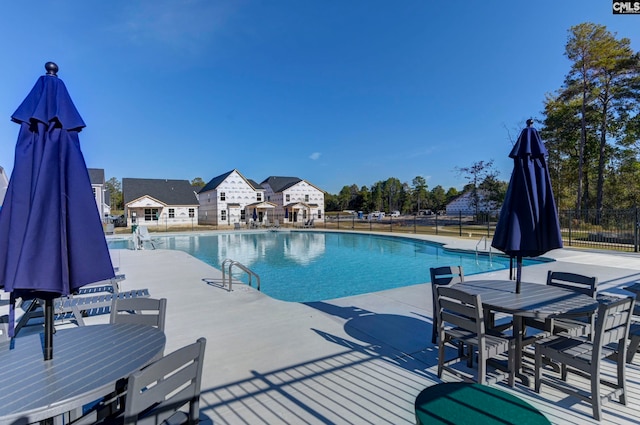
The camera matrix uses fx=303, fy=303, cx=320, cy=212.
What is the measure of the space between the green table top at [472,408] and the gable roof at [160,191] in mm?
35199

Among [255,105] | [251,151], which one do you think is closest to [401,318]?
[255,105]

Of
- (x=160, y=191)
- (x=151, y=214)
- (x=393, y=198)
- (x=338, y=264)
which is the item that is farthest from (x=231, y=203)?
(x=393, y=198)

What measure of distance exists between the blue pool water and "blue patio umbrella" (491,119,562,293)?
5.37 metres

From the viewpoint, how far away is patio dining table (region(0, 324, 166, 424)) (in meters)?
1.38

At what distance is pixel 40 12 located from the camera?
9594 mm

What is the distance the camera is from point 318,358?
334cm

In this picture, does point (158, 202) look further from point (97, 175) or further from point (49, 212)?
point (49, 212)

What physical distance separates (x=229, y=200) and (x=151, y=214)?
313 inches

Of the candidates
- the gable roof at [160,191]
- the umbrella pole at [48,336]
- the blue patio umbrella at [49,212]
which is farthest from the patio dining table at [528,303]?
the gable roof at [160,191]

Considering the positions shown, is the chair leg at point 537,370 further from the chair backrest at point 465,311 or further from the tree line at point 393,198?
the tree line at point 393,198

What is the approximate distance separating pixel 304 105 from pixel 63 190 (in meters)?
30.3

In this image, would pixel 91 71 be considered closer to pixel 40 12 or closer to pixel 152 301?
pixel 40 12

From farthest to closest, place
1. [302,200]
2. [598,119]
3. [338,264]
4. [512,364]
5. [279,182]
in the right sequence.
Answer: [279,182], [302,200], [598,119], [338,264], [512,364]

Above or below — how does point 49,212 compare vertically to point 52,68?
below
